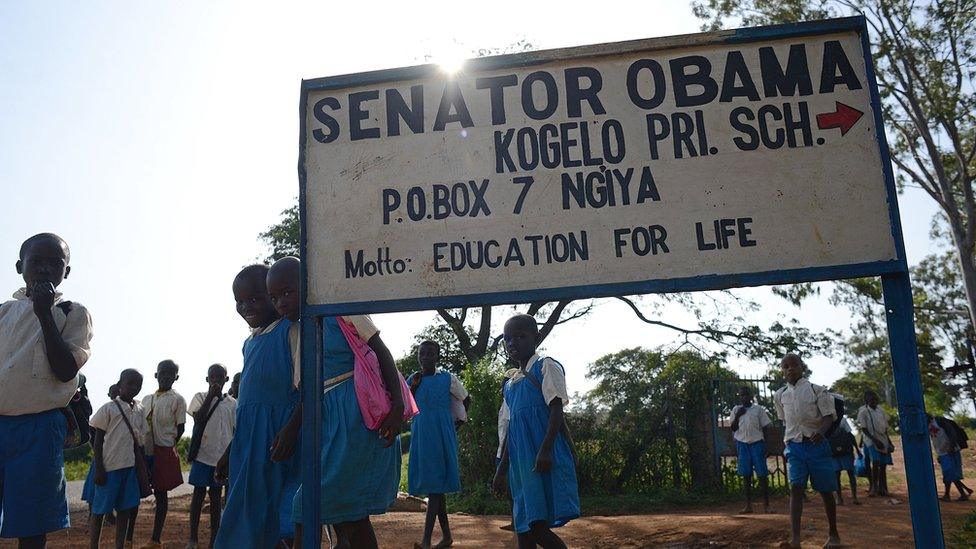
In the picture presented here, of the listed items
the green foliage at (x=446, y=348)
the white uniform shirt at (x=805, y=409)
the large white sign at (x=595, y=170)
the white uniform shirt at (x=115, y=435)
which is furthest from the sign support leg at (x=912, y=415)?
the green foliage at (x=446, y=348)

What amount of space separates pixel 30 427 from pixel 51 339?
1.28 feet

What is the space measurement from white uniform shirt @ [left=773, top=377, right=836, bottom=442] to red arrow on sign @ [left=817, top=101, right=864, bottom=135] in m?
4.34

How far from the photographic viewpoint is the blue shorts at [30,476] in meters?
3.37

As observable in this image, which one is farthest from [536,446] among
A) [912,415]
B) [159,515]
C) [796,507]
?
[159,515]

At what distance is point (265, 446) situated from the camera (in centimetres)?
338

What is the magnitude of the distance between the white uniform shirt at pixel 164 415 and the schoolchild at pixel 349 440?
4.30 metres

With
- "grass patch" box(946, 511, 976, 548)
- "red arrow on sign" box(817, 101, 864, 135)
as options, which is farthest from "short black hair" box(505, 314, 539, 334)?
"grass patch" box(946, 511, 976, 548)

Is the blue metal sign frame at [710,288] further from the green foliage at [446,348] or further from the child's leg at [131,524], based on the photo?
the green foliage at [446,348]

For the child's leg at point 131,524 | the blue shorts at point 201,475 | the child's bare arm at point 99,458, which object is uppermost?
the child's bare arm at point 99,458

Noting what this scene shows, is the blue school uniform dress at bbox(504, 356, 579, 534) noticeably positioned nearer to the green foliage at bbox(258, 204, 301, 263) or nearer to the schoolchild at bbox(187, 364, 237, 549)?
the schoolchild at bbox(187, 364, 237, 549)

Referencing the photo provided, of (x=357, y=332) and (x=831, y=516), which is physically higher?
(x=357, y=332)

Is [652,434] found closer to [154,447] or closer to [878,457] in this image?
[878,457]

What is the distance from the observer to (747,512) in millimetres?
10258

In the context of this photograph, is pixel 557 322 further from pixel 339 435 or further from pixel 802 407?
pixel 339 435
